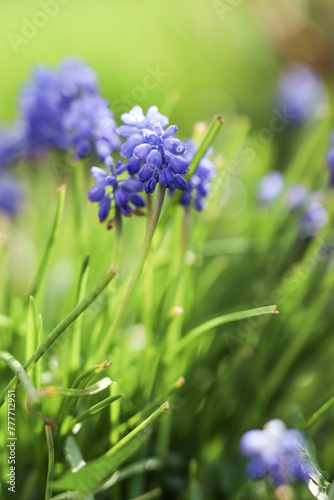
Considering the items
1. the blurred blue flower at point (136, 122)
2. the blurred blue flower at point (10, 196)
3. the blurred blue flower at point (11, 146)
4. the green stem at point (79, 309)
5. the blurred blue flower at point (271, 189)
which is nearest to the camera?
the green stem at point (79, 309)

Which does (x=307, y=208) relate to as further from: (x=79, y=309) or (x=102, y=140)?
(x=79, y=309)

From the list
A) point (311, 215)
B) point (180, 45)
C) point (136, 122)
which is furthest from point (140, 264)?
point (180, 45)

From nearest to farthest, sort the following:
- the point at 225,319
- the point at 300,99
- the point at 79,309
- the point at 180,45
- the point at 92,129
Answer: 1. the point at 79,309
2. the point at 225,319
3. the point at 92,129
4. the point at 300,99
5. the point at 180,45

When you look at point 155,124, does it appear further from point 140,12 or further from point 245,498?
point 140,12

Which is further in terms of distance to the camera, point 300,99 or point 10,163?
point 300,99

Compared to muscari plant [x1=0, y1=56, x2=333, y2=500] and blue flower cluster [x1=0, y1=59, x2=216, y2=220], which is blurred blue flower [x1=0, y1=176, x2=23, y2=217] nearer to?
blue flower cluster [x1=0, y1=59, x2=216, y2=220]

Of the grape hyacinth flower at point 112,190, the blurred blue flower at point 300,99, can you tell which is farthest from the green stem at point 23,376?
the blurred blue flower at point 300,99

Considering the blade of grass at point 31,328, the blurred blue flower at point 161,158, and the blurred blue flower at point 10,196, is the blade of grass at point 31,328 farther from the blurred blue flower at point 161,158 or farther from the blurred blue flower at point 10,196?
the blurred blue flower at point 10,196


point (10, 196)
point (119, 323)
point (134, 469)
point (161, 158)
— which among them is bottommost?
point (134, 469)
